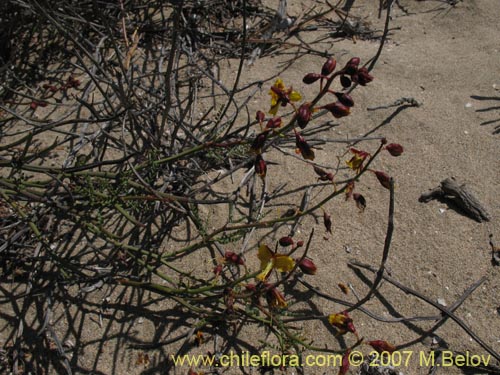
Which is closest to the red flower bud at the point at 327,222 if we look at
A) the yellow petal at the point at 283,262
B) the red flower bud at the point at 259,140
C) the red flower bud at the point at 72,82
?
the yellow petal at the point at 283,262

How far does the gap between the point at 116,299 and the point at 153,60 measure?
1.26m

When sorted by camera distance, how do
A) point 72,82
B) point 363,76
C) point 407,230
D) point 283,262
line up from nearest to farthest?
1. point 363,76
2. point 283,262
3. point 407,230
4. point 72,82

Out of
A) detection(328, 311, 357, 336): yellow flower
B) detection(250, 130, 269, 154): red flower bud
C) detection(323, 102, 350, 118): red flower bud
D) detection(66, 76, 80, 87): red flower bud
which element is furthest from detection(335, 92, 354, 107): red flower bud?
detection(66, 76, 80, 87): red flower bud

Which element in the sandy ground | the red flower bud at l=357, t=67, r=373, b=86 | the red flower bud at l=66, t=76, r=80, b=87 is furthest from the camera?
the red flower bud at l=66, t=76, r=80, b=87

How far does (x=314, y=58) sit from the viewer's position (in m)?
2.58

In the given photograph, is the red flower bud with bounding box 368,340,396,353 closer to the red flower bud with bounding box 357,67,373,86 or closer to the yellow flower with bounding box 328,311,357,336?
the yellow flower with bounding box 328,311,357,336

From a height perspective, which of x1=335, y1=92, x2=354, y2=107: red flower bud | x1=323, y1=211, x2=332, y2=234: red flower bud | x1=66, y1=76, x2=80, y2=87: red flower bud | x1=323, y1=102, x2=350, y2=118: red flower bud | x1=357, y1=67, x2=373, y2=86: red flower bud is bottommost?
x1=323, y1=211, x2=332, y2=234: red flower bud

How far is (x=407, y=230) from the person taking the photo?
5.99 feet

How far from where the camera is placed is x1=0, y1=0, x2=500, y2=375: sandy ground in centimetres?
160

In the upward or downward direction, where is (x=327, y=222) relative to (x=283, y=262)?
downward

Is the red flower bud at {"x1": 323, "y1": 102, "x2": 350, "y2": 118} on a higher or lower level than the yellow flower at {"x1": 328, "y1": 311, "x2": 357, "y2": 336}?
higher

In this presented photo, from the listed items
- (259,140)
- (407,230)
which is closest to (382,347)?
(407,230)

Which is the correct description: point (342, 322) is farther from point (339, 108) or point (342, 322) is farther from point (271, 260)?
point (339, 108)

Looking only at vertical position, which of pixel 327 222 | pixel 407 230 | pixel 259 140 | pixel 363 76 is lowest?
pixel 407 230
